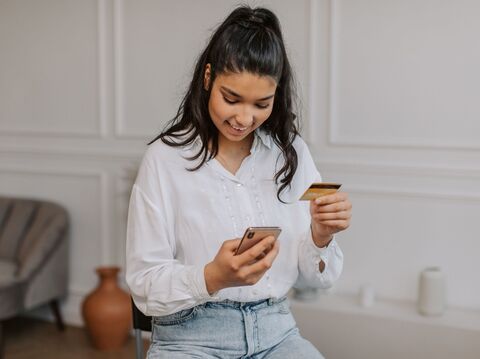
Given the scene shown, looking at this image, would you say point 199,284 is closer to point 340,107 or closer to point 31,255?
point 340,107

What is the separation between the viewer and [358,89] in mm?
3186

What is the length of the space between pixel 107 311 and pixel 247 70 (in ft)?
7.63

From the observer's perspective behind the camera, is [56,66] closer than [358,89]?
No

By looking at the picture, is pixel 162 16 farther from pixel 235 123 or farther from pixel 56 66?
pixel 235 123

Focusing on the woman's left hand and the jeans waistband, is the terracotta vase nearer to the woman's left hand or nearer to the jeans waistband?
the jeans waistband

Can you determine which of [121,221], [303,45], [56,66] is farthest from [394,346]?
[56,66]

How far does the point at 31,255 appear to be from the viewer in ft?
12.1

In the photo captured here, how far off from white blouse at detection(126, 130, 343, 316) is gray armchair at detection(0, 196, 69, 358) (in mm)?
2062

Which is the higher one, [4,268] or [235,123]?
[235,123]

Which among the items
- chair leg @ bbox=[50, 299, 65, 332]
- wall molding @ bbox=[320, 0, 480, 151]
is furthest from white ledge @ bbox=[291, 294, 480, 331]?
chair leg @ bbox=[50, 299, 65, 332]

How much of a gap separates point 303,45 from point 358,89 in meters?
0.31

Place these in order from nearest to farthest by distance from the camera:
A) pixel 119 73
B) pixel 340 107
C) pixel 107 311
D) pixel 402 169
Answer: pixel 402 169 → pixel 340 107 → pixel 107 311 → pixel 119 73

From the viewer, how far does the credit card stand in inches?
61.9

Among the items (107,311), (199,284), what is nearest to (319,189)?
(199,284)
